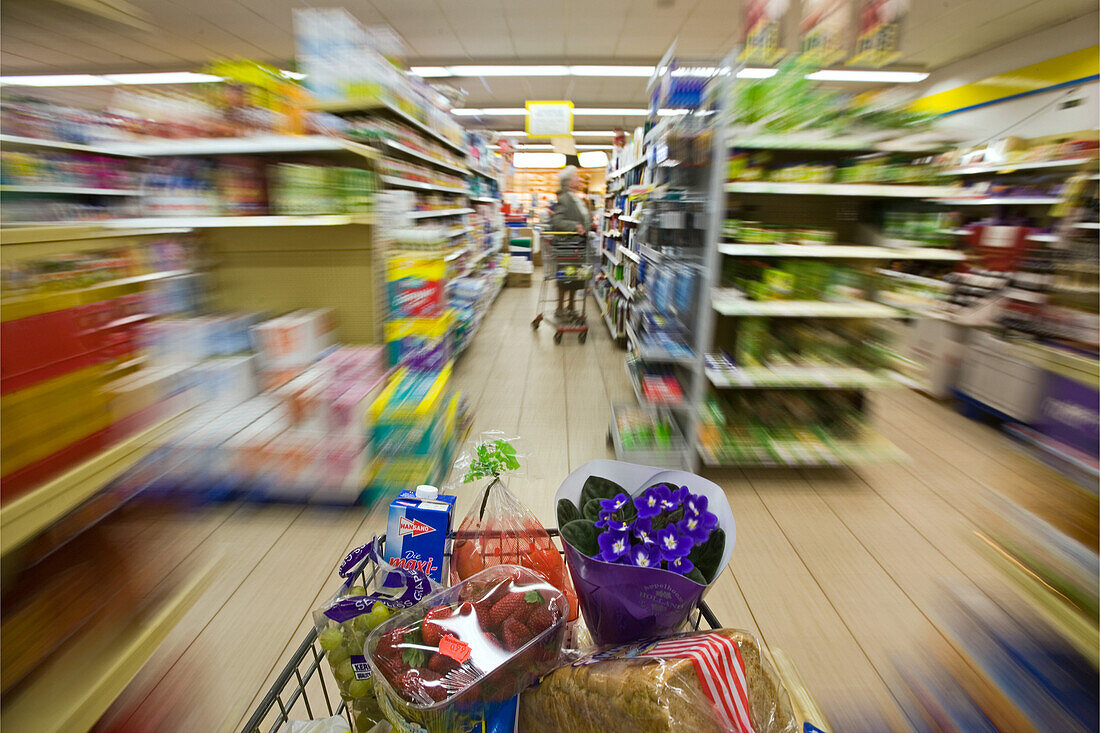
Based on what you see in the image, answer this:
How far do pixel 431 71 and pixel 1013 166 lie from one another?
307 inches

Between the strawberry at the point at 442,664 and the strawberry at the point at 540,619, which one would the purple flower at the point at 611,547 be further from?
the strawberry at the point at 442,664

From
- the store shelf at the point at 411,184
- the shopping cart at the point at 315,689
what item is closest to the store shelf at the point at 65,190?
the store shelf at the point at 411,184

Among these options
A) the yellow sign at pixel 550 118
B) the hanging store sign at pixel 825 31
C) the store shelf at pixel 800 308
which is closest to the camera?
the hanging store sign at pixel 825 31

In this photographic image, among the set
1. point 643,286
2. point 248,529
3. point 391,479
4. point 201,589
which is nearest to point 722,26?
point 643,286

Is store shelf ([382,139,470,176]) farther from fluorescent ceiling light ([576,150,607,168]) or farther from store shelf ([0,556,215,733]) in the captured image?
fluorescent ceiling light ([576,150,607,168])

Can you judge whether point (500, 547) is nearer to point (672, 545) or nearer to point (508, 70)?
point (672, 545)

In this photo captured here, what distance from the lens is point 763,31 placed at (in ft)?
8.25

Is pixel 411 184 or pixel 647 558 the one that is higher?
pixel 411 184

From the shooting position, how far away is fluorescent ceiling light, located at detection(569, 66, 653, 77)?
8.41 metres

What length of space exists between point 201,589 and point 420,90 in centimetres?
401

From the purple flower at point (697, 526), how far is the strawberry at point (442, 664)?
1.21 ft

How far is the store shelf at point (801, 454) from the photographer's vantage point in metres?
2.93

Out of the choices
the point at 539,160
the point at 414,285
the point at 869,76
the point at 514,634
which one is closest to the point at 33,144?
the point at 414,285

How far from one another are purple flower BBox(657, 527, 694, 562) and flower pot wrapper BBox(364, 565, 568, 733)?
169 millimetres
